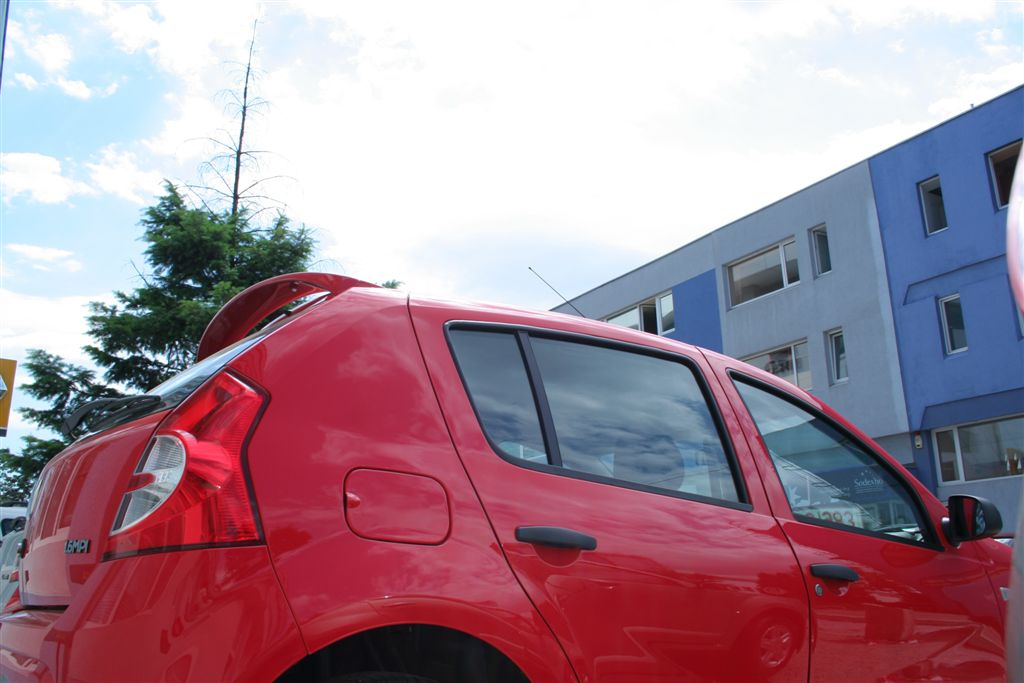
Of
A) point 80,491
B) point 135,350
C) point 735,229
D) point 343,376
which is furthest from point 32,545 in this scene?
point 735,229

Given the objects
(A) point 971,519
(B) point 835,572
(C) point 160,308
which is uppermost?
(C) point 160,308

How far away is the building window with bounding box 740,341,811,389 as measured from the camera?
22.8 m

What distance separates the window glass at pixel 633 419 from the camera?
96.0 inches

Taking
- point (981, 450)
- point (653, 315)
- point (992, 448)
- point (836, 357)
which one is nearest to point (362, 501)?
point (992, 448)

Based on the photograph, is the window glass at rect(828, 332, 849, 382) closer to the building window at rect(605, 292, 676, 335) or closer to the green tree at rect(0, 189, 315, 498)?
the building window at rect(605, 292, 676, 335)

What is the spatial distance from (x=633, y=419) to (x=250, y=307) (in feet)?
4.48

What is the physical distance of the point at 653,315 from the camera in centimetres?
2869

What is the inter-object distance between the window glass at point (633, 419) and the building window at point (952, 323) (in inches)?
752

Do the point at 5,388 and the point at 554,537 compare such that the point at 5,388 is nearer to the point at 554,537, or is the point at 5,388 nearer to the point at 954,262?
the point at 554,537

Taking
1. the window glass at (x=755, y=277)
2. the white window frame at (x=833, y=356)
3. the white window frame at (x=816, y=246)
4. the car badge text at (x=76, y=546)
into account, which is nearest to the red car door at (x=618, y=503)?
the car badge text at (x=76, y=546)

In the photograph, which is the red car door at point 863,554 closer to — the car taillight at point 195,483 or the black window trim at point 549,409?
the black window trim at point 549,409

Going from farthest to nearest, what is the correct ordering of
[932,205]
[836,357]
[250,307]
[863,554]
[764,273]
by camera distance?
1. [764,273]
2. [836,357]
3. [932,205]
4. [250,307]
5. [863,554]

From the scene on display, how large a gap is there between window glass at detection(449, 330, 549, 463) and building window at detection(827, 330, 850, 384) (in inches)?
825

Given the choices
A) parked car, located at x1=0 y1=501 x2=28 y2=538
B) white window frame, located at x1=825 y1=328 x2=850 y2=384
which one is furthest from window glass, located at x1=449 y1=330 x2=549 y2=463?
white window frame, located at x1=825 y1=328 x2=850 y2=384
